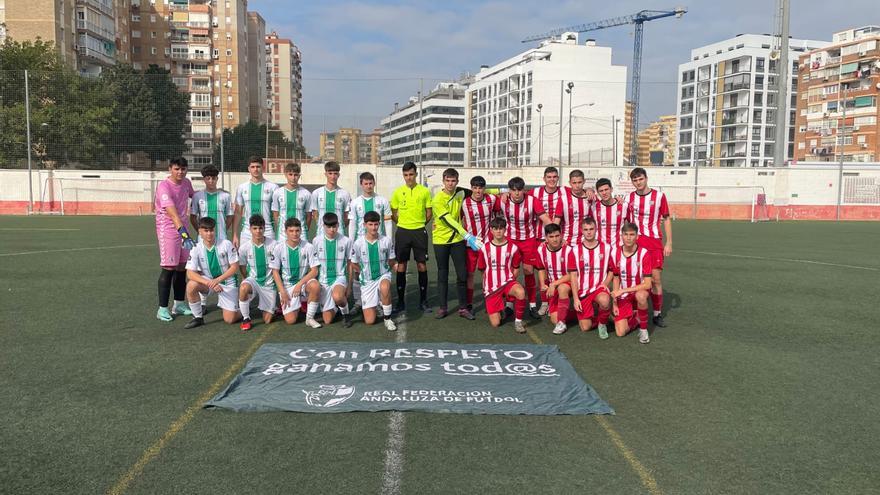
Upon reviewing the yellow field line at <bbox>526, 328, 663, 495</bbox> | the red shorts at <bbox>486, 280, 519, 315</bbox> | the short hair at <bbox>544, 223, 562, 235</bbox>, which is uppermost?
the short hair at <bbox>544, 223, 562, 235</bbox>

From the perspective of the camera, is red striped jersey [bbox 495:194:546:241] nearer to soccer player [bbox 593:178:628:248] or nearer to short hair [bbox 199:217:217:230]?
soccer player [bbox 593:178:628:248]

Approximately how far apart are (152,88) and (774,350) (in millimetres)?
43034

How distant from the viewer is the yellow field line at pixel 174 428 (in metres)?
Result: 3.21

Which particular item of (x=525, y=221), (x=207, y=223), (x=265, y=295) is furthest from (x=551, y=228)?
(x=207, y=223)

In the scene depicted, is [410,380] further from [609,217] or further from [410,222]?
[609,217]

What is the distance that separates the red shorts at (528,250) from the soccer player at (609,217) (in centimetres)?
78

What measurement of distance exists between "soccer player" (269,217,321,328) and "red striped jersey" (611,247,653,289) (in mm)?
3402

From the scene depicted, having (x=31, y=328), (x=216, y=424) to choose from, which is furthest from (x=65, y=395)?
(x=31, y=328)

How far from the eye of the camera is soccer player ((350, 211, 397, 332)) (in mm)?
6953

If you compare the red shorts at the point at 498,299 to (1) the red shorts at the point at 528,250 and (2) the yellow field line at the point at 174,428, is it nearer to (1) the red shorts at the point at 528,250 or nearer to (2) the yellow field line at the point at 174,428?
(1) the red shorts at the point at 528,250

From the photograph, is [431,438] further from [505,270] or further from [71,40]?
[71,40]

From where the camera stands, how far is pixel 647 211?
23.8 ft

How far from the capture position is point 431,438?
377cm

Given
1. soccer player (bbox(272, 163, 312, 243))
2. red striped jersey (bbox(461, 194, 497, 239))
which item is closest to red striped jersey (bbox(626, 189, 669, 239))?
red striped jersey (bbox(461, 194, 497, 239))
